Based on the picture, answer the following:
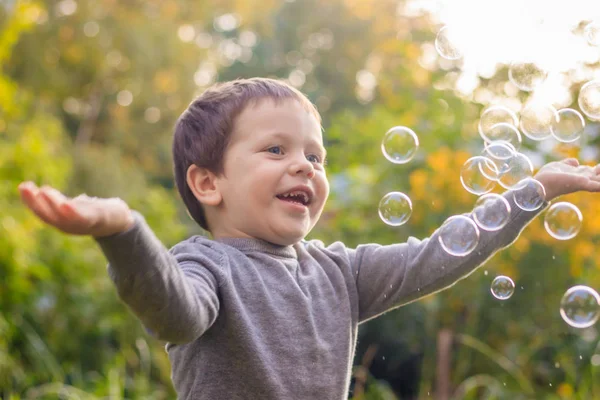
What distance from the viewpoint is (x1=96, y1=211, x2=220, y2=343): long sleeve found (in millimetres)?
1326

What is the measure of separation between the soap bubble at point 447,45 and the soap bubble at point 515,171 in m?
0.58

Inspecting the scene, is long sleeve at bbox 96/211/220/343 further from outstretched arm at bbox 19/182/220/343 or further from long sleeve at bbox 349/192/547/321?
long sleeve at bbox 349/192/547/321

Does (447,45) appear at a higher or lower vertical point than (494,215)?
higher

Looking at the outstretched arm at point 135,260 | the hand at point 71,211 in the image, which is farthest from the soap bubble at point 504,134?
the hand at point 71,211

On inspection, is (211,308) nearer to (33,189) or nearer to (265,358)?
(265,358)

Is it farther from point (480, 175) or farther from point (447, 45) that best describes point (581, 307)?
point (447, 45)

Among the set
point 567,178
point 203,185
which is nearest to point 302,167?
→ point 203,185

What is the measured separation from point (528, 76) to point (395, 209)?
2.20ft

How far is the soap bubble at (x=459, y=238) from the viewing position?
6.50 ft

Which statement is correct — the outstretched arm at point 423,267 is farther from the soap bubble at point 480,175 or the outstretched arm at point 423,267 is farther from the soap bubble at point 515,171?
the soap bubble at point 480,175

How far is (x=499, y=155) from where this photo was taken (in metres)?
2.26

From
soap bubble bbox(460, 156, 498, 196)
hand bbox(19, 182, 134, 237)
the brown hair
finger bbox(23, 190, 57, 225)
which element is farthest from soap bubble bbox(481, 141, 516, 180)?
finger bbox(23, 190, 57, 225)

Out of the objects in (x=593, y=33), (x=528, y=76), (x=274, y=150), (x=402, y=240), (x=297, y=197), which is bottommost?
(x=402, y=240)

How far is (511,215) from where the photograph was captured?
2016mm
